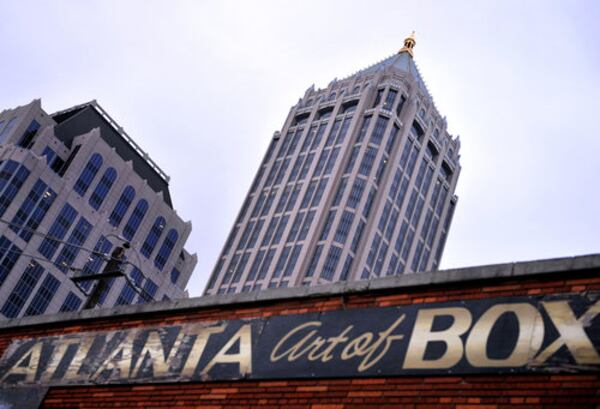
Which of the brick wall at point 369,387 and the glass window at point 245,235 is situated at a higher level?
the glass window at point 245,235

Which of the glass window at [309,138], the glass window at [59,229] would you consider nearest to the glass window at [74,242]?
the glass window at [59,229]

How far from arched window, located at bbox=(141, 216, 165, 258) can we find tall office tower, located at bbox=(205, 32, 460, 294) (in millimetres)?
18059

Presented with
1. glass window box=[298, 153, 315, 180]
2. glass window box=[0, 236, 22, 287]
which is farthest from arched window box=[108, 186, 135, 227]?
glass window box=[298, 153, 315, 180]

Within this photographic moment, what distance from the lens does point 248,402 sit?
38.9 ft

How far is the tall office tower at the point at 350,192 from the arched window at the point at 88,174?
3092 centimetres

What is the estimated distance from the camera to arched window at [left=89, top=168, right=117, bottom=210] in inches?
3981

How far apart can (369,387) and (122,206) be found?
97756mm

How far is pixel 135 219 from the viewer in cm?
10688

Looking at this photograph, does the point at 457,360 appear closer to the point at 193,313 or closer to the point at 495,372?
the point at 495,372

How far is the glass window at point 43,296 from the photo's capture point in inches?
3580

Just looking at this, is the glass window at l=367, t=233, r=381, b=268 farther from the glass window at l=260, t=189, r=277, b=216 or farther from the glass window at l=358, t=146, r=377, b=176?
the glass window at l=260, t=189, r=277, b=216

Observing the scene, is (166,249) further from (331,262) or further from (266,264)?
(331,262)

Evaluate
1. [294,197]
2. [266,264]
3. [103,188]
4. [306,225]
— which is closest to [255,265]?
[266,264]

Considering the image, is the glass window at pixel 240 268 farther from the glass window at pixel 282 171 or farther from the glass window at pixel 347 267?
the glass window at pixel 347 267
